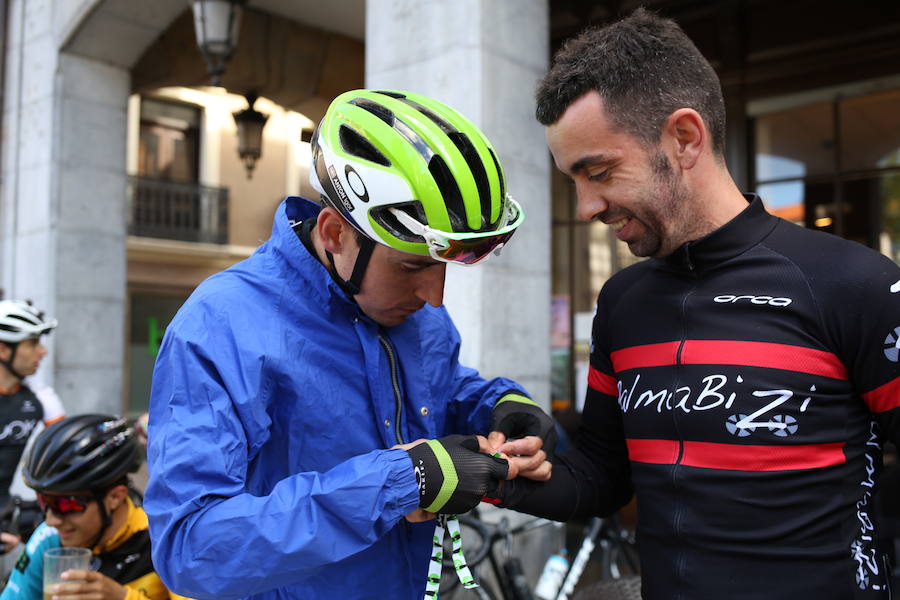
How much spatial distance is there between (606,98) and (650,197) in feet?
0.72

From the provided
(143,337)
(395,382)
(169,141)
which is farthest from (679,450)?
(143,337)

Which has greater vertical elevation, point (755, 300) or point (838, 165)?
point (838, 165)

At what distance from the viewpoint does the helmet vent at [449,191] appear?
1445 mm

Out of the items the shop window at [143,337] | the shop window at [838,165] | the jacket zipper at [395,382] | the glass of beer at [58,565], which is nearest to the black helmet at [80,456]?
the glass of beer at [58,565]

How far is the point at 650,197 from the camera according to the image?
5.27 ft

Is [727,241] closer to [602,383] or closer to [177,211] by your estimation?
[602,383]

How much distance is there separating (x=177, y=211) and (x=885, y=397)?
19.5 m

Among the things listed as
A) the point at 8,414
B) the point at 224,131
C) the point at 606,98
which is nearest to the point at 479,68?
the point at 606,98

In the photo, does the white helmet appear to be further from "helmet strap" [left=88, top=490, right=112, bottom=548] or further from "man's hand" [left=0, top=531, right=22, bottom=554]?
"helmet strap" [left=88, top=490, right=112, bottom=548]

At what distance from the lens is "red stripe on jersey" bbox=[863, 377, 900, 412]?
139 cm

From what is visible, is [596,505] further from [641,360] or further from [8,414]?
[8,414]

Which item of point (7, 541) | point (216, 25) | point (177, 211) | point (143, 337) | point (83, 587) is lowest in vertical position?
point (7, 541)

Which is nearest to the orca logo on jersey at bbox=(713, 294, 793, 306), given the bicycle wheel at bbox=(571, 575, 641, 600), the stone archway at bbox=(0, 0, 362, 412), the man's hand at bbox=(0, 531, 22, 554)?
the bicycle wheel at bbox=(571, 575, 641, 600)

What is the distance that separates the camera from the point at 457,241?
144 centimetres
